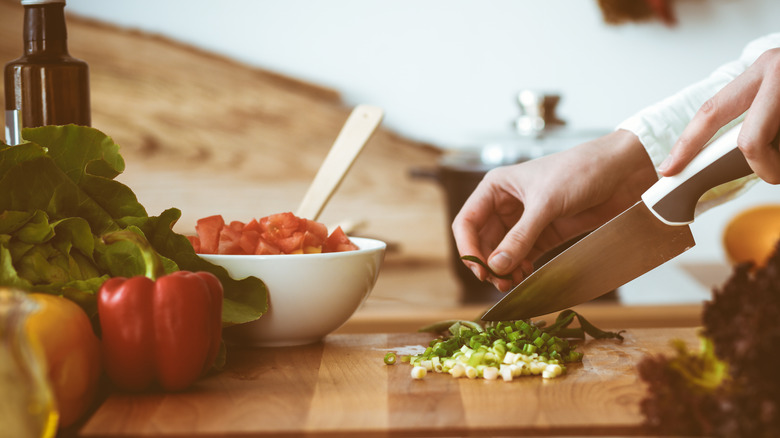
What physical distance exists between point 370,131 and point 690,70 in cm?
144

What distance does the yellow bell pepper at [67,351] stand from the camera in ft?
2.20

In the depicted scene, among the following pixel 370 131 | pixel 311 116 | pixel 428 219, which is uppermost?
pixel 370 131

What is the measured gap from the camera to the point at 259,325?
3.26ft

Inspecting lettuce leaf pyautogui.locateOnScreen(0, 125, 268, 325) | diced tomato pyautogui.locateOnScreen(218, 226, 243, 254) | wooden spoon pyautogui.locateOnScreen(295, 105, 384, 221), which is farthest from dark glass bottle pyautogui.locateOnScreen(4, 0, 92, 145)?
wooden spoon pyautogui.locateOnScreen(295, 105, 384, 221)

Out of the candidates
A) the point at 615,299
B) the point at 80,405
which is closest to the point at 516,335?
the point at 80,405

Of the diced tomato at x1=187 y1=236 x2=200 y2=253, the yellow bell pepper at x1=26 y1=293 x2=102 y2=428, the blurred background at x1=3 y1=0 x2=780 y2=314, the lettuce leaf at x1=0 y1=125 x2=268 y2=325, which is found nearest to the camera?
the yellow bell pepper at x1=26 y1=293 x2=102 y2=428


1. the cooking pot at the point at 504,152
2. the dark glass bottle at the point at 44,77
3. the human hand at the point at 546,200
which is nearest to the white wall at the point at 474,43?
the cooking pot at the point at 504,152

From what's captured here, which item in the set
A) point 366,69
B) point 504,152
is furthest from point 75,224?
point 366,69

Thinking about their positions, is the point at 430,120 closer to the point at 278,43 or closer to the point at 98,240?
the point at 278,43

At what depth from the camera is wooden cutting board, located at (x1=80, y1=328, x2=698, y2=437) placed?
2.29 ft

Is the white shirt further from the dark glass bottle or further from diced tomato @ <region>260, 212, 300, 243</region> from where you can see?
the dark glass bottle

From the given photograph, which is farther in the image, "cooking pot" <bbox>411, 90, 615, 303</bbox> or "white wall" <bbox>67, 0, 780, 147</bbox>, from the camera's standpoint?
"white wall" <bbox>67, 0, 780, 147</bbox>

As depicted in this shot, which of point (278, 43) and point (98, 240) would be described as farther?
point (278, 43)

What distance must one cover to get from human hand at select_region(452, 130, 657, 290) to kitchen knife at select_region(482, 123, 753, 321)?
0.08 metres
